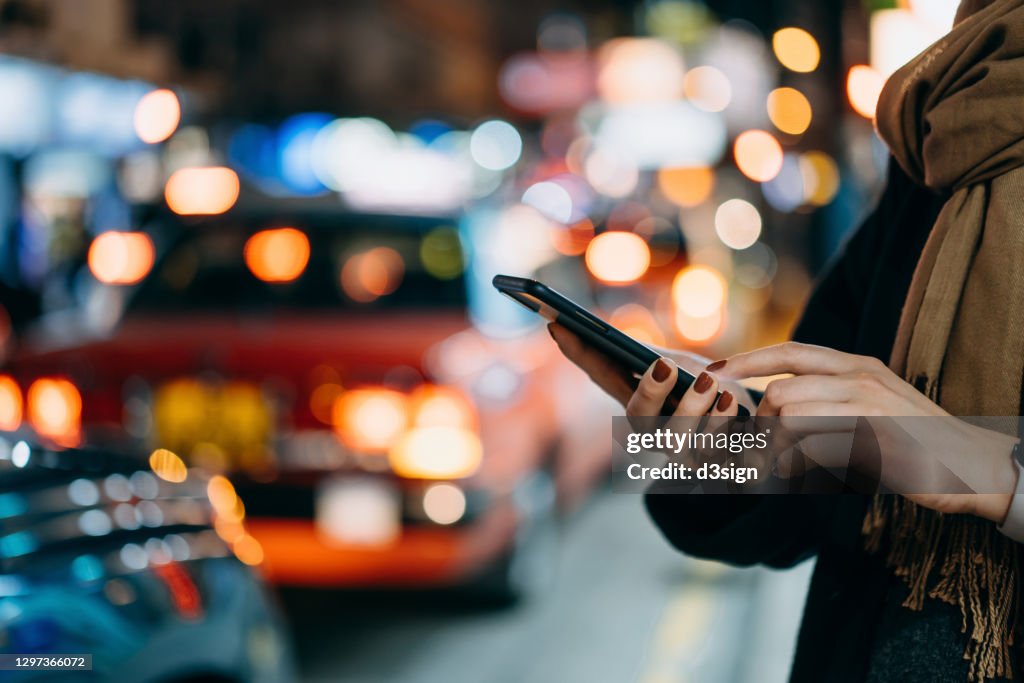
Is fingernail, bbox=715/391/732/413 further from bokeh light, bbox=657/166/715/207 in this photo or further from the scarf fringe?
bokeh light, bbox=657/166/715/207

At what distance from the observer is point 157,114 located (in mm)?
11656

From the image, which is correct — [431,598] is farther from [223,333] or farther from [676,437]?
[676,437]

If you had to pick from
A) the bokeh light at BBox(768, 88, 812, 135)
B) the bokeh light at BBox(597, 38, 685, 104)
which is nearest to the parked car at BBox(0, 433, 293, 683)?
the bokeh light at BBox(768, 88, 812, 135)

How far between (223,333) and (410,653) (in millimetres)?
1514

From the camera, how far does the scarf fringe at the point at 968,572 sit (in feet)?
4.18

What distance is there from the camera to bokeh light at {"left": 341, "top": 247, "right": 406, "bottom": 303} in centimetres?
530

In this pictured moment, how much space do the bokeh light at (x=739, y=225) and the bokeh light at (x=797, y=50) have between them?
13691 mm

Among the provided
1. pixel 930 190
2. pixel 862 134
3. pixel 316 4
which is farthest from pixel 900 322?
pixel 316 4

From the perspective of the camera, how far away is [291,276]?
17.4 feet

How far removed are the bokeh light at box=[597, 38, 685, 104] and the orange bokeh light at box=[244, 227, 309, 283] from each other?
24677 millimetres

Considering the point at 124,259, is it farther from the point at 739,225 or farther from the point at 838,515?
the point at 739,225

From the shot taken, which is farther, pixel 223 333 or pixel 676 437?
pixel 223 333

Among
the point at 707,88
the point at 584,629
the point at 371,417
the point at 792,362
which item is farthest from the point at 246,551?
the point at 707,88

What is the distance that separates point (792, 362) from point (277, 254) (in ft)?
13.9
